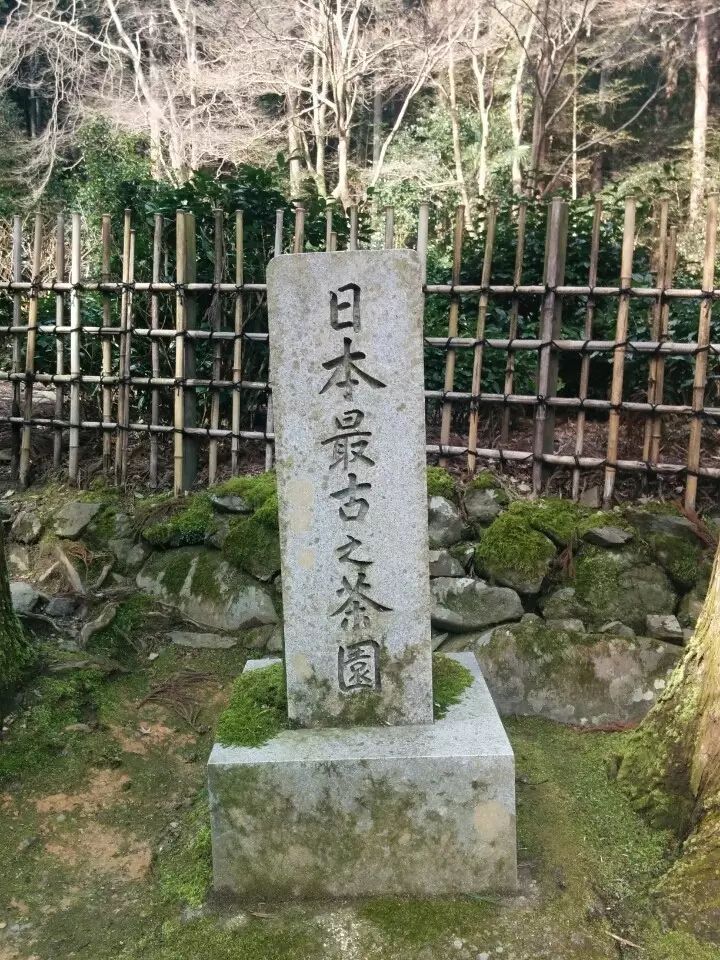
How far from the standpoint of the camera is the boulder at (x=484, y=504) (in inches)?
163

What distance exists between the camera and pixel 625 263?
3887mm

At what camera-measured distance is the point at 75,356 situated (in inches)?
198

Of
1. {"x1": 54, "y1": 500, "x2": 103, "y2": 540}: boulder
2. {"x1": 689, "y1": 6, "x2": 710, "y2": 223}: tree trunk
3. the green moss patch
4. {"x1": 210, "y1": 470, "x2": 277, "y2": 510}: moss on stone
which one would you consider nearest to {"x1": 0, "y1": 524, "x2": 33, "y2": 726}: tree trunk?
{"x1": 54, "y1": 500, "x2": 103, "y2": 540}: boulder

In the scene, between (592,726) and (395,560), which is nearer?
(395,560)

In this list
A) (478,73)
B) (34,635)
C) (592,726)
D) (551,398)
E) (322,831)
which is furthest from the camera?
(478,73)

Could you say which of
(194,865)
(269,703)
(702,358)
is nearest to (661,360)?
(702,358)

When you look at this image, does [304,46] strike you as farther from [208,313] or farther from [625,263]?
[625,263]

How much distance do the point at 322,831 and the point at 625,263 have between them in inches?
125

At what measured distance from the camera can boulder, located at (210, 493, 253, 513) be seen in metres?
4.54

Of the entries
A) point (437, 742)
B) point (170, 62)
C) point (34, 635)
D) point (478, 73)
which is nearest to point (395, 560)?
point (437, 742)

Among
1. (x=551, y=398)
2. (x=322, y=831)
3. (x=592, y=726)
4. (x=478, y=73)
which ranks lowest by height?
(x=592, y=726)

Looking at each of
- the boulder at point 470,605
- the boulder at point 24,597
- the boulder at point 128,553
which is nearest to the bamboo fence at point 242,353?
the boulder at point 128,553

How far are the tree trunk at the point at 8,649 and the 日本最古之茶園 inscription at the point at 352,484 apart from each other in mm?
1564

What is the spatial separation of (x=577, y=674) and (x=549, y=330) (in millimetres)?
1881
